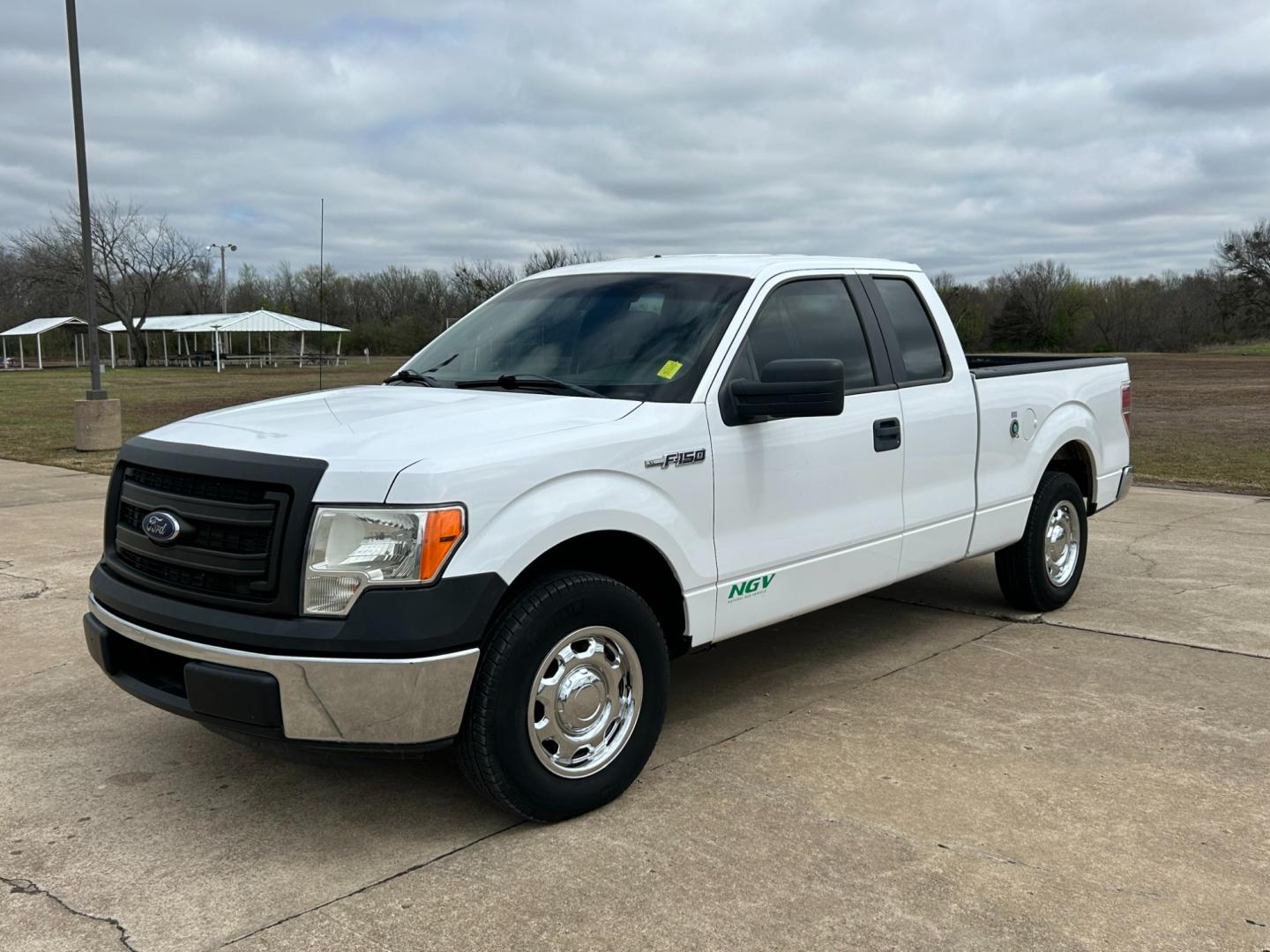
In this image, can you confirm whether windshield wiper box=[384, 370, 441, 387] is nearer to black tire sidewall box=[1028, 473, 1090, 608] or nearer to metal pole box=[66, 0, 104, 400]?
black tire sidewall box=[1028, 473, 1090, 608]

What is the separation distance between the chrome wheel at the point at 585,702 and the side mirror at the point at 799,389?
100 centimetres

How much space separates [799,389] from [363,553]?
63.5 inches

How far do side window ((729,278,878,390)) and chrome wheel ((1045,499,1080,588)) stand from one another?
6.57ft

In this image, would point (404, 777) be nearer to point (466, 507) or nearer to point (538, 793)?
point (538, 793)

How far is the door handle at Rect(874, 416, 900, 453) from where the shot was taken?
4820 millimetres

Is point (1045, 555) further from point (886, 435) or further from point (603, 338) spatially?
point (603, 338)

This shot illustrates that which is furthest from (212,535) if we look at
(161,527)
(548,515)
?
(548,515)

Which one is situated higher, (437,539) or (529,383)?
(529,383)

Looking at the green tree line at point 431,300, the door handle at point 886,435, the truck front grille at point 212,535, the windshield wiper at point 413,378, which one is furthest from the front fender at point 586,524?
the green tree line at point 431,300

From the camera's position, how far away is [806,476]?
4.47 metres

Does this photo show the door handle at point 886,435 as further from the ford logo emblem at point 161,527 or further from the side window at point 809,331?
the ford logo emblem at point 161,527

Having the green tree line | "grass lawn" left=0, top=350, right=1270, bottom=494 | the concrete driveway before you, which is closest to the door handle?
the concrete driveway

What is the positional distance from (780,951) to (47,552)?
6.93 meters

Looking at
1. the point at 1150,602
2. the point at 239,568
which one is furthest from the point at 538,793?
the point at 1150,602
